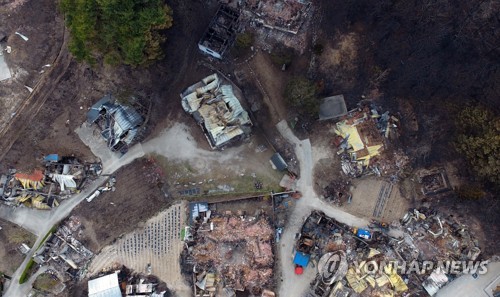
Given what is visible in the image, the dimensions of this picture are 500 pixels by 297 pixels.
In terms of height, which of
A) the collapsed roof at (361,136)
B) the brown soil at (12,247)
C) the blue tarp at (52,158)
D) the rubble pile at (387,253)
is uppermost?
the blue tarp at (52,158)

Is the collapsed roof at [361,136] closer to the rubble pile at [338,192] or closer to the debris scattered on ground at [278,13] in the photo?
the rubble pile at [338,192]

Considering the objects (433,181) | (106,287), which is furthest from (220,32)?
(106,287)

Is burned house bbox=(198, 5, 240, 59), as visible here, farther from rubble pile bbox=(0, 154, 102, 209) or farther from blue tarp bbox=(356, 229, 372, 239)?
blue tarp bbox=(356, 229, 372, 239)

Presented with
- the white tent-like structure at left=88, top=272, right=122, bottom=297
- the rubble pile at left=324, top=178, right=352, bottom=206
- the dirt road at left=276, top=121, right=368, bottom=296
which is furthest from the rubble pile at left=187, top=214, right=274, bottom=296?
the white tent-like structure at left=88, top=272, right=122, bottom=297

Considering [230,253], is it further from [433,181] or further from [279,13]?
[279,13]

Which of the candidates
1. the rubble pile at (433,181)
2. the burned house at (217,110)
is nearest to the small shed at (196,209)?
the burned house at (217,110)

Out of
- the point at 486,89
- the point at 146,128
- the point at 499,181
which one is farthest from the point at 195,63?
the point at 499,181

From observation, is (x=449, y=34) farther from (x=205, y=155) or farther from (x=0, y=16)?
(x=0, y=16)
